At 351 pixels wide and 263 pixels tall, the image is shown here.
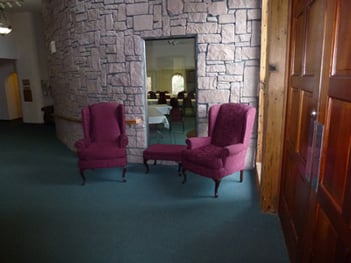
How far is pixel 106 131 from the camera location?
4148 mm

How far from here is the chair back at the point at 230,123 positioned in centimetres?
339

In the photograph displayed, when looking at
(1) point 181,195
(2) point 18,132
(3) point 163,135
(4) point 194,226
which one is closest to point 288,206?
(4) point 194,226

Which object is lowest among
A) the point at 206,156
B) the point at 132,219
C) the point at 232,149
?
the point at 132,219

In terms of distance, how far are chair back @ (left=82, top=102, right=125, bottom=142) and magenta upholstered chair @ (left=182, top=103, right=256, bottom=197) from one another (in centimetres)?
128

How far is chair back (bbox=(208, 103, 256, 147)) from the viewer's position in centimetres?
339

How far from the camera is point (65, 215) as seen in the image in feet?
9.31

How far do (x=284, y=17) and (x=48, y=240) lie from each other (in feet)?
9.86

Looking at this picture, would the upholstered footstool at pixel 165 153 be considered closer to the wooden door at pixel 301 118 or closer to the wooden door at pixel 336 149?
the wooden door at pixel 301 118

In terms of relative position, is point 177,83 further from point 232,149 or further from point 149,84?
point 232,149

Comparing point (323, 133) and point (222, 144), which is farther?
point (222, 144)

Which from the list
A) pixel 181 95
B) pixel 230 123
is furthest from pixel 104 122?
pixel 230 123

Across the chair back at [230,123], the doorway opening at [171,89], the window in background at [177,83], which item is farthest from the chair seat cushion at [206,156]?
the window in background at [177,83]

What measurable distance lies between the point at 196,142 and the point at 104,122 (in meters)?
1.56

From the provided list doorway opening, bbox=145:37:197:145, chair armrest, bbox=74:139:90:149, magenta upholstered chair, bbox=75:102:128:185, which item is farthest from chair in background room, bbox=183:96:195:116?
chair armrest, bbox=74:139:90:149
